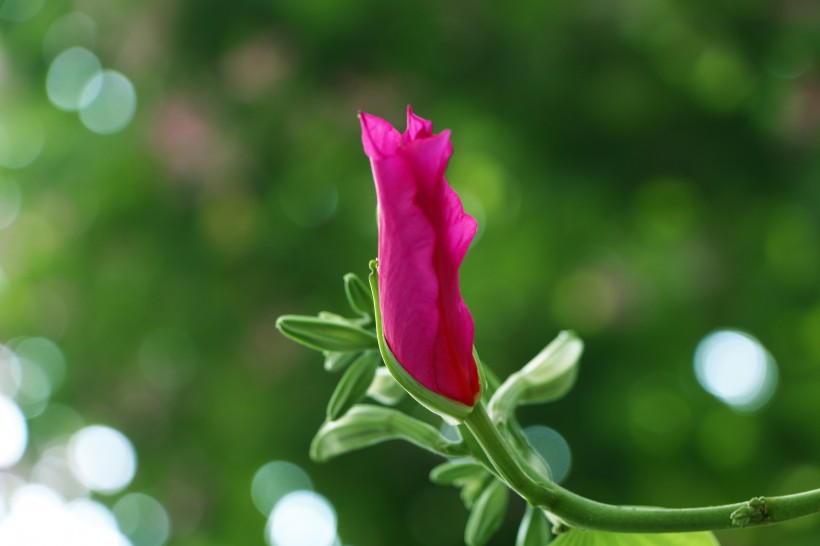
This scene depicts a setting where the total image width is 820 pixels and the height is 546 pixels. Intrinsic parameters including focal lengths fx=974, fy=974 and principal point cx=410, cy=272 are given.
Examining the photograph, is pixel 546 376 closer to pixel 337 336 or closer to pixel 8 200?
pixel 337 336

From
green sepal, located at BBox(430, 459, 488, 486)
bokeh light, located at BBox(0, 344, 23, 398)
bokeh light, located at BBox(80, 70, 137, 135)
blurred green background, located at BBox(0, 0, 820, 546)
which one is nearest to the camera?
green sepal, located at BBox(430, 459, 488, 486)

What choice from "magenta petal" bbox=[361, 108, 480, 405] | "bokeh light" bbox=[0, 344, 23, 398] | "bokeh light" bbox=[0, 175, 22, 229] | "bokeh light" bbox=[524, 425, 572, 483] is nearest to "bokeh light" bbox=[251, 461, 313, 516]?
"bokeh light" bbox=[524, 425, 572, 483]

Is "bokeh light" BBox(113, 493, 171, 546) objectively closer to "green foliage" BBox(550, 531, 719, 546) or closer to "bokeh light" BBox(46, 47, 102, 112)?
"bokeh light" BBox(46, 47, 102, 112)

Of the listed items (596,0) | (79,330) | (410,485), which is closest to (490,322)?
(410,485)

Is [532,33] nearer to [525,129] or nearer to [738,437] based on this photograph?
[525,129]

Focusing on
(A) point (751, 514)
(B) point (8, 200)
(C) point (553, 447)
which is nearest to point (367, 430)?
(A) point (751, 514)

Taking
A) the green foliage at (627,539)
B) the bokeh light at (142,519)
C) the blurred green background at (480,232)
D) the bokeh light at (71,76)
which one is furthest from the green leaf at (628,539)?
the bokeh light at (71,76)
